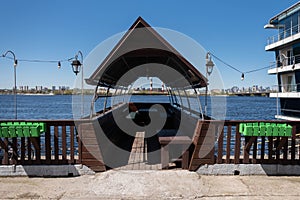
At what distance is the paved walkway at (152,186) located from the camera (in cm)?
436

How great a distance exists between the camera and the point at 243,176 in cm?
538

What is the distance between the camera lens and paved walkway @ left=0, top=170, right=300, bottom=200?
4.36 metres

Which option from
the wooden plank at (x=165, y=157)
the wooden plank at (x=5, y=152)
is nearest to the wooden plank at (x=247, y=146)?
the wooden plank at (x=165, y=157)

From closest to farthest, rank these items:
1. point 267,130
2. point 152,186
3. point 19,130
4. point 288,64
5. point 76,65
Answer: point 152,186, point 19,130, point 267,130, point 76,65, point 288,64

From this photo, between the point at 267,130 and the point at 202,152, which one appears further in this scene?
the point at 202,152

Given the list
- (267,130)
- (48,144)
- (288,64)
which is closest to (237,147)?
(267,130)

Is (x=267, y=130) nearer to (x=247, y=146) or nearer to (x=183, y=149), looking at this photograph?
(x=247, y=146)

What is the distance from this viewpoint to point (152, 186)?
15.5 ft

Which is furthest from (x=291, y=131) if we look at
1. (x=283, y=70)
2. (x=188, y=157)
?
(x=283, y=70)

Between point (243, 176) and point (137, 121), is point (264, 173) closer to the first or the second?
point (243, 176)

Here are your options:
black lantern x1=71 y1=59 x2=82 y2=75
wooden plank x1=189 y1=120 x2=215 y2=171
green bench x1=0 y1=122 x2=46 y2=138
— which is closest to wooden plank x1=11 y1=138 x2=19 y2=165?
green bench x1=0 y1=122 x2=46 y2=138

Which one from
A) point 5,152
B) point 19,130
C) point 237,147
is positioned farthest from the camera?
point 237,147

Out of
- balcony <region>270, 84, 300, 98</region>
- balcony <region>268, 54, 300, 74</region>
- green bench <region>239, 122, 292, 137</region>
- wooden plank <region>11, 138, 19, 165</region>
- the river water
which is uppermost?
balcony <region>268, 54, 300, 74</region>

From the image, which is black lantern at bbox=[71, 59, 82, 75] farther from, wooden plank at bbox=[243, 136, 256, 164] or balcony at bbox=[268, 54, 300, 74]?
balcony at bbox=[268, 54, 300, 74]
